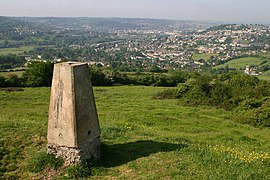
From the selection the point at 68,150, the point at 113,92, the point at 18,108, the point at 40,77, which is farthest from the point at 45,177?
the point at 40,77

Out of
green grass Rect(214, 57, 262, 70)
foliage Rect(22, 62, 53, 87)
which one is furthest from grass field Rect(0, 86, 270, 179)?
green grass Rect(214, 57, 262, 70)

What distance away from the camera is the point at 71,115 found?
12.3m

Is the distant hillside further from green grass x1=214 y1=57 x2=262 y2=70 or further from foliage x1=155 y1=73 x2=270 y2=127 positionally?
foliage x1=155 y1=73 x2=270 y2=127

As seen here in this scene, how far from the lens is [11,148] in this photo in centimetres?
1426

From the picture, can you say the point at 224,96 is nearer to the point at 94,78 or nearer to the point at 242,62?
the point at 94,78

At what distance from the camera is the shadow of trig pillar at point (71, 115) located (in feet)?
40.4

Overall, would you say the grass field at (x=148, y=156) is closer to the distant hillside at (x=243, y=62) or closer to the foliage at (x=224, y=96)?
the foliage at (x=224, y=96)

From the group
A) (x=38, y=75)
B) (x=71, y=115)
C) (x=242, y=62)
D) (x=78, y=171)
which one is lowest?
(x=242, y=62)

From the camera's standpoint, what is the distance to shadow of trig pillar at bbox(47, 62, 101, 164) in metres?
12.3

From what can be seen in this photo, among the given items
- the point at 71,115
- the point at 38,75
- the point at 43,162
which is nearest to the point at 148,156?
the point at 71,115

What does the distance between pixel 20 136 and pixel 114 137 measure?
15.4 feet

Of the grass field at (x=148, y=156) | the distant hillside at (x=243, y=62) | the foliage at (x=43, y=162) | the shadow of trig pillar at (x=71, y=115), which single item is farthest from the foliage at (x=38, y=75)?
the distant hillside at (x=243, y=62)

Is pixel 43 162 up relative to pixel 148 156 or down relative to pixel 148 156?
down

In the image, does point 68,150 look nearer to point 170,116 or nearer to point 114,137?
point 114,137
